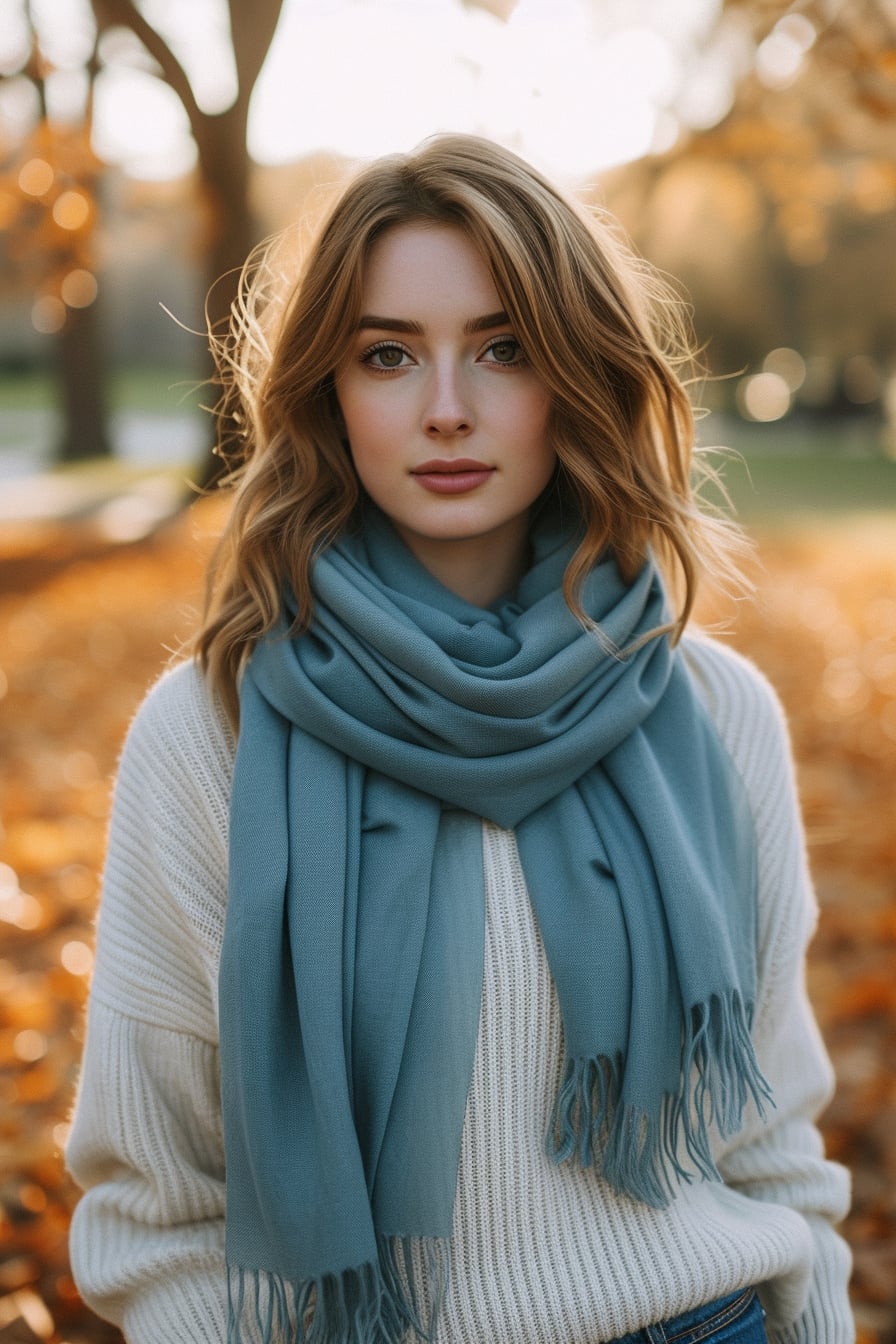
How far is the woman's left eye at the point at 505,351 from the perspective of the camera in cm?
203

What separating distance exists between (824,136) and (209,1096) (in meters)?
8.23

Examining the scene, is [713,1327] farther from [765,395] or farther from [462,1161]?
[765,395]

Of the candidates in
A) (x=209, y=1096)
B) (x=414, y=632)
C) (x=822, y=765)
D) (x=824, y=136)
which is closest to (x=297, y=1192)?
(x=209, y=1096)

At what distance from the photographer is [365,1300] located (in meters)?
1.84

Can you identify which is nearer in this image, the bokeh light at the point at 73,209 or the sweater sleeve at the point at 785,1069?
the sweater sleeve at the point at 785,1069

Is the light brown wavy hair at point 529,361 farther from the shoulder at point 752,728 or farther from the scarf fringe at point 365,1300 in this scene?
the scarf fringe at point 365,1300

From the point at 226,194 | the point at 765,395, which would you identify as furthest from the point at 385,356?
the point at 765,395

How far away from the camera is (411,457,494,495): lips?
6.68 ft

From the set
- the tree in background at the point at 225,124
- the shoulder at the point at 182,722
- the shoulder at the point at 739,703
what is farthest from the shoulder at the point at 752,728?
the tree in background at the point at 225,124

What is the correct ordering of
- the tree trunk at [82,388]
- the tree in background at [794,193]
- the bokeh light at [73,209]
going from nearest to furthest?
the tree in background at [794,193]
the bokeh light at [73,209]
the tree trunk at [82,388]

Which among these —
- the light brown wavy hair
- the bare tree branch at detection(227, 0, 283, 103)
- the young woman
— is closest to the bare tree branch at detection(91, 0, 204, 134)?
the bare tree branch at detection(227, 0, 283, 103)

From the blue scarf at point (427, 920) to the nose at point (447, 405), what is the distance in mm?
264

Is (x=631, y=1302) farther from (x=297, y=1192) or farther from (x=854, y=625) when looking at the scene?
(x=854, y=625)

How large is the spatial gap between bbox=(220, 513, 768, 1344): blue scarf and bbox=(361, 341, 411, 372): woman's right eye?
29cm
